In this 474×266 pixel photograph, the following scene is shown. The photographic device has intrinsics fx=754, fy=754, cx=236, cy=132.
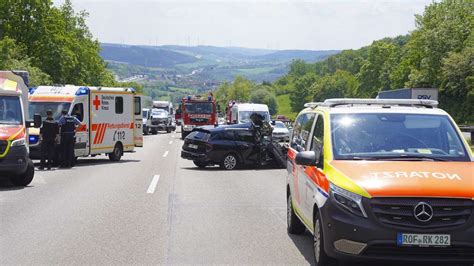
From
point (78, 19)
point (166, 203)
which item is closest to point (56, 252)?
point (166, 203)

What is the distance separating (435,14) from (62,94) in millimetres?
66986

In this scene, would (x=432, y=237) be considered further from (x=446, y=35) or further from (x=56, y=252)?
(x=446, y=35)

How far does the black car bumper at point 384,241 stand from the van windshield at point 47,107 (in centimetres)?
1850

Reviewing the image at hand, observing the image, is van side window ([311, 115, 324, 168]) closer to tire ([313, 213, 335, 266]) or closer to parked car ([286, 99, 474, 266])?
parked car ([286, 99, 474, 266])

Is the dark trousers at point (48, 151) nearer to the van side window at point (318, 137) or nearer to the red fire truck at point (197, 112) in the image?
the van side window at point (318, 137)

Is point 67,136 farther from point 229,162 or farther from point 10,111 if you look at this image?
point 10,111

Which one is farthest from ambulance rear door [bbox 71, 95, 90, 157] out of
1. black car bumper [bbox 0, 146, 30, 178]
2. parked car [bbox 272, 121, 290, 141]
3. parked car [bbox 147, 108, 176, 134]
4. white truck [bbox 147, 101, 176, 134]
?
parked car [bbox 147, 108, 176, 134]

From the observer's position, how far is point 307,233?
1056cm

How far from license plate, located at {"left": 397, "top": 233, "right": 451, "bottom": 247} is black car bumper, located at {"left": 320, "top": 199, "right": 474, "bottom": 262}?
0.11 feet

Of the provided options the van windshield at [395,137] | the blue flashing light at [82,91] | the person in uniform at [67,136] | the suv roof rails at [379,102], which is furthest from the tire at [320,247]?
the blue flashing light at [82,91]

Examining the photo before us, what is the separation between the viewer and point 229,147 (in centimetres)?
2345

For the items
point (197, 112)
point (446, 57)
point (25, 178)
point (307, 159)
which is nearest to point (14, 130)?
point (25, 178)

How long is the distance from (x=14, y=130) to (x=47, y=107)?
26.8ft

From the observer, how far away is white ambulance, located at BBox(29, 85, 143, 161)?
80.8 feet
